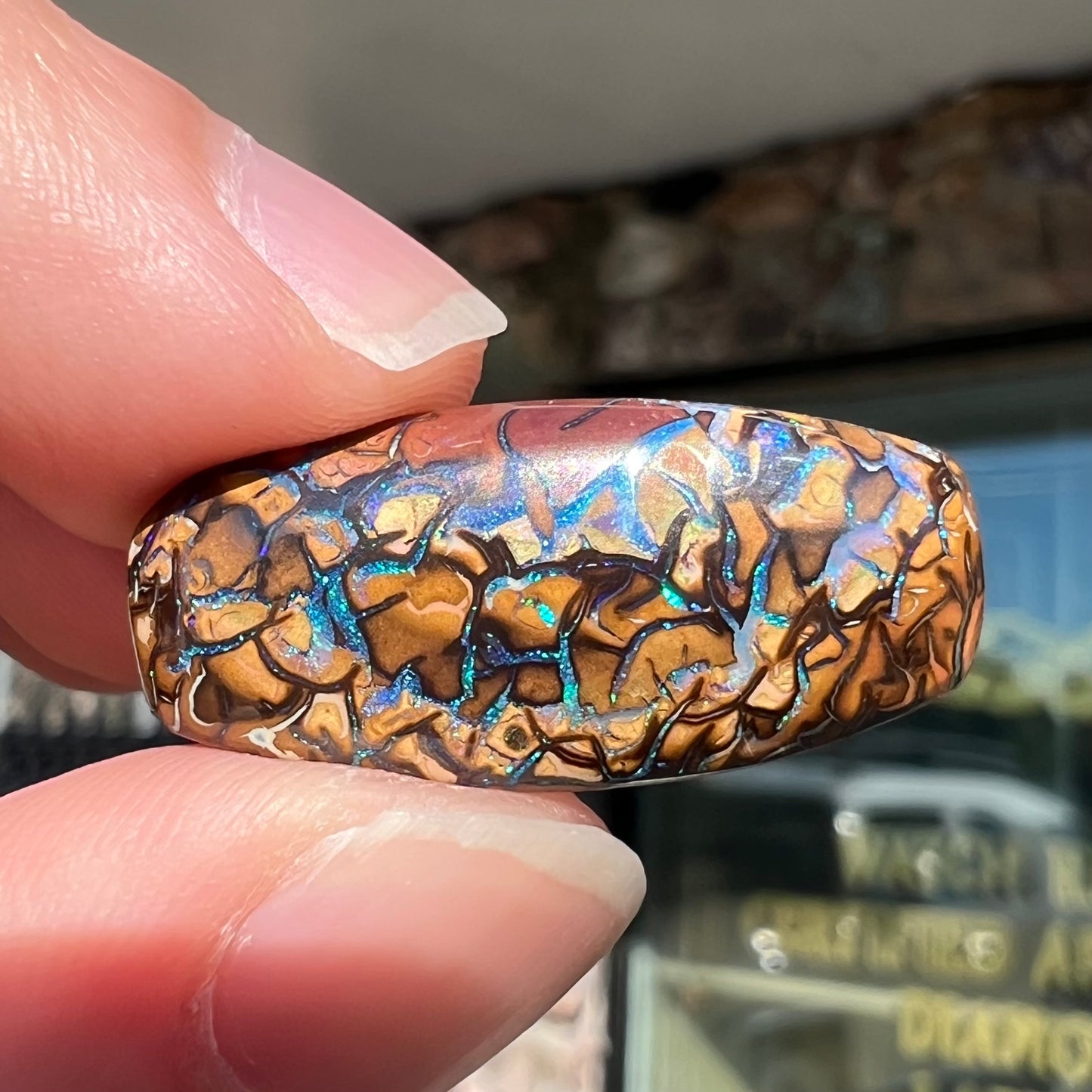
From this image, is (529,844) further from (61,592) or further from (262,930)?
(61,592)

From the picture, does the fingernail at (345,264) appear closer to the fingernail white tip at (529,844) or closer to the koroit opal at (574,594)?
the koroit opal at (574,594)

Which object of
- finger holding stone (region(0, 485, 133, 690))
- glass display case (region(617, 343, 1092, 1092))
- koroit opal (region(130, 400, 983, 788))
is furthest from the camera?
glass display case (region(617, 343, 1092, 1092))

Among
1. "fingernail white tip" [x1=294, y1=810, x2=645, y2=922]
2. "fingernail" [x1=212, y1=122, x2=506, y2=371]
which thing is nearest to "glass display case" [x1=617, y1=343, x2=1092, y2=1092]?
"fingernail white tip" [x1=294, y1=810, x2=645, y2=922]

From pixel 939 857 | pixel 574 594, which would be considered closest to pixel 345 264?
pixel 574 594

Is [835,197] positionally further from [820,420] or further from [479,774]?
[479,774]

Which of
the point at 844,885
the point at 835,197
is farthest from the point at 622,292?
the point at 844,885

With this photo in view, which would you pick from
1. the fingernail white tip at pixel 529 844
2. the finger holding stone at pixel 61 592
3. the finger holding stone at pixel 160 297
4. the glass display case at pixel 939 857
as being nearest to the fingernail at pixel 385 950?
the fingernail white tip at pixel 529 844

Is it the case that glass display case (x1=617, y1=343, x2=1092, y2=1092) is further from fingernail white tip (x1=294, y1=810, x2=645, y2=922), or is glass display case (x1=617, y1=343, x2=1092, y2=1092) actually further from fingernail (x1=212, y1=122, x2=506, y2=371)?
fingernail (x1=212, y1=122, x2=506, y2=371)
